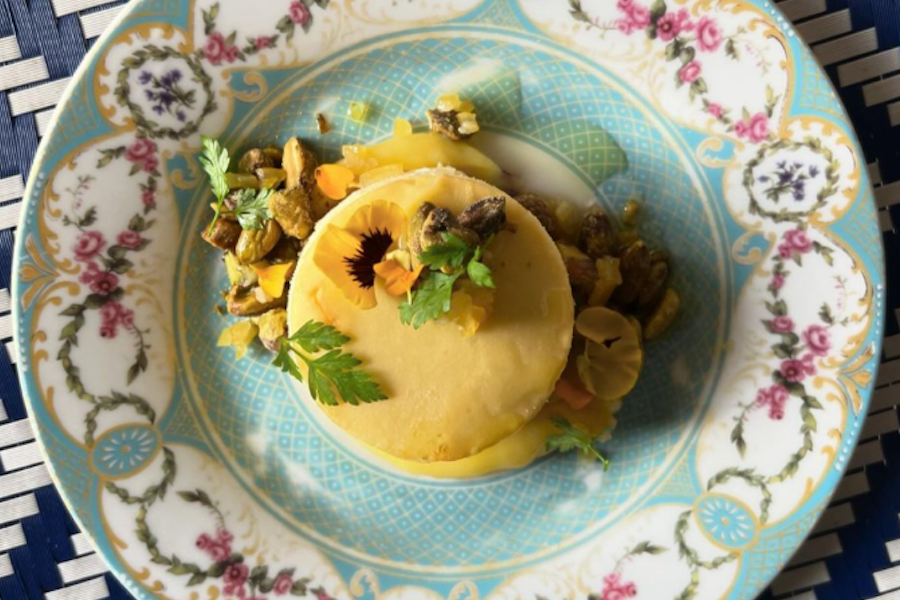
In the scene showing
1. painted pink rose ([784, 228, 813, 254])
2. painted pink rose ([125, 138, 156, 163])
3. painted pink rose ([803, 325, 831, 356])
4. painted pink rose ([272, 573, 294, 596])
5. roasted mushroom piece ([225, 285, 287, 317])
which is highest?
painted pink rose ([125, 138, 156, 163])

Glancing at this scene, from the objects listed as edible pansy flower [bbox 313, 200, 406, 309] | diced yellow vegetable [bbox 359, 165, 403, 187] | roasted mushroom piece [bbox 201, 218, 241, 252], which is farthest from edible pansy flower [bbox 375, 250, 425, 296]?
roasted mushroom piece [bbox 201, 218, 241, 252]

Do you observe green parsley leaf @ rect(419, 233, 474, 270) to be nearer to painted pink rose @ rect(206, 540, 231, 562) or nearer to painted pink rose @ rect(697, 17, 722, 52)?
painted pink rose @ rect(697, 17, 722, 52)

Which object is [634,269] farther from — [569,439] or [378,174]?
[378,174]

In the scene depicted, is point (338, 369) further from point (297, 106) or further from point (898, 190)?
point (898, 190)

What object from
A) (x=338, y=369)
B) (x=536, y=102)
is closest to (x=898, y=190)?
(x=536, y=102)

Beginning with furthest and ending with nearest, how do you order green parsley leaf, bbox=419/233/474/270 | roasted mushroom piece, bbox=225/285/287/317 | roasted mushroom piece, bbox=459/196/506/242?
roasted mushroom piece, bbox=225/285/287/317, roasted mushroom piece, bbox=459/196/506/242, green parsley leaf, bbox=419/233/474/270

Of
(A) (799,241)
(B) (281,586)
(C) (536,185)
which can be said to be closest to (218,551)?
(B) (281,586)

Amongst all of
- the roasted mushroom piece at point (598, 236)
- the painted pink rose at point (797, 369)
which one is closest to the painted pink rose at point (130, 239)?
the roasted mushroom piece at point (598, 236)
